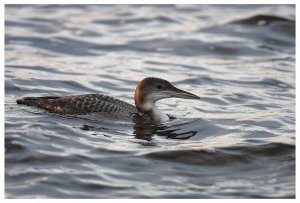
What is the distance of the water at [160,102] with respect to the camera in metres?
7.92

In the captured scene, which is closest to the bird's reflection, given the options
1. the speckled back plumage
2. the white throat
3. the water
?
the water

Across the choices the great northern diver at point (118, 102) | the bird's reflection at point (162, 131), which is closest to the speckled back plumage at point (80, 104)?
the great northern diver at point (118, 102)

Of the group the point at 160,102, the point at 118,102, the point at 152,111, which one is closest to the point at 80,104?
the point at 118,102

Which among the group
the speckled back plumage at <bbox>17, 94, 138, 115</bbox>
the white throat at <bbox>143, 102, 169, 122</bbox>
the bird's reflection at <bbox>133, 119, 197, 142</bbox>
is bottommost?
the bird's reflection at <bbox>133, 119, 197, 142</bbox>

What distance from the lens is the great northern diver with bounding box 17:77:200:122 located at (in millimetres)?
10227

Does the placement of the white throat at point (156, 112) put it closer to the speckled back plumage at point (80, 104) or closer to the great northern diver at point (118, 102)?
the great northern diver at point (118, 102)

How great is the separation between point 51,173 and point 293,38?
1041cm

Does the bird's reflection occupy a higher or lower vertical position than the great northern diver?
lower

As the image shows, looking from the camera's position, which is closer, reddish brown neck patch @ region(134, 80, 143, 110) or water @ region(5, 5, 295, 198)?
water @ region(5, 5, 295, 198)

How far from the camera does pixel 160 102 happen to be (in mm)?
12008

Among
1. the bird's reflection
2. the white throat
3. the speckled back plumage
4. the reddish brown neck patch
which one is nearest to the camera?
the bird's reflection

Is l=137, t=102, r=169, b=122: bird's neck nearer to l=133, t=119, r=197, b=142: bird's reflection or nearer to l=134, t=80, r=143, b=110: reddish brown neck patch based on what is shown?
l=134, t=80, r=143, b=110: reddish brown neck patch

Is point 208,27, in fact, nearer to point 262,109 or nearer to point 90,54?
point 90,54

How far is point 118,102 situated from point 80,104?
59cm
